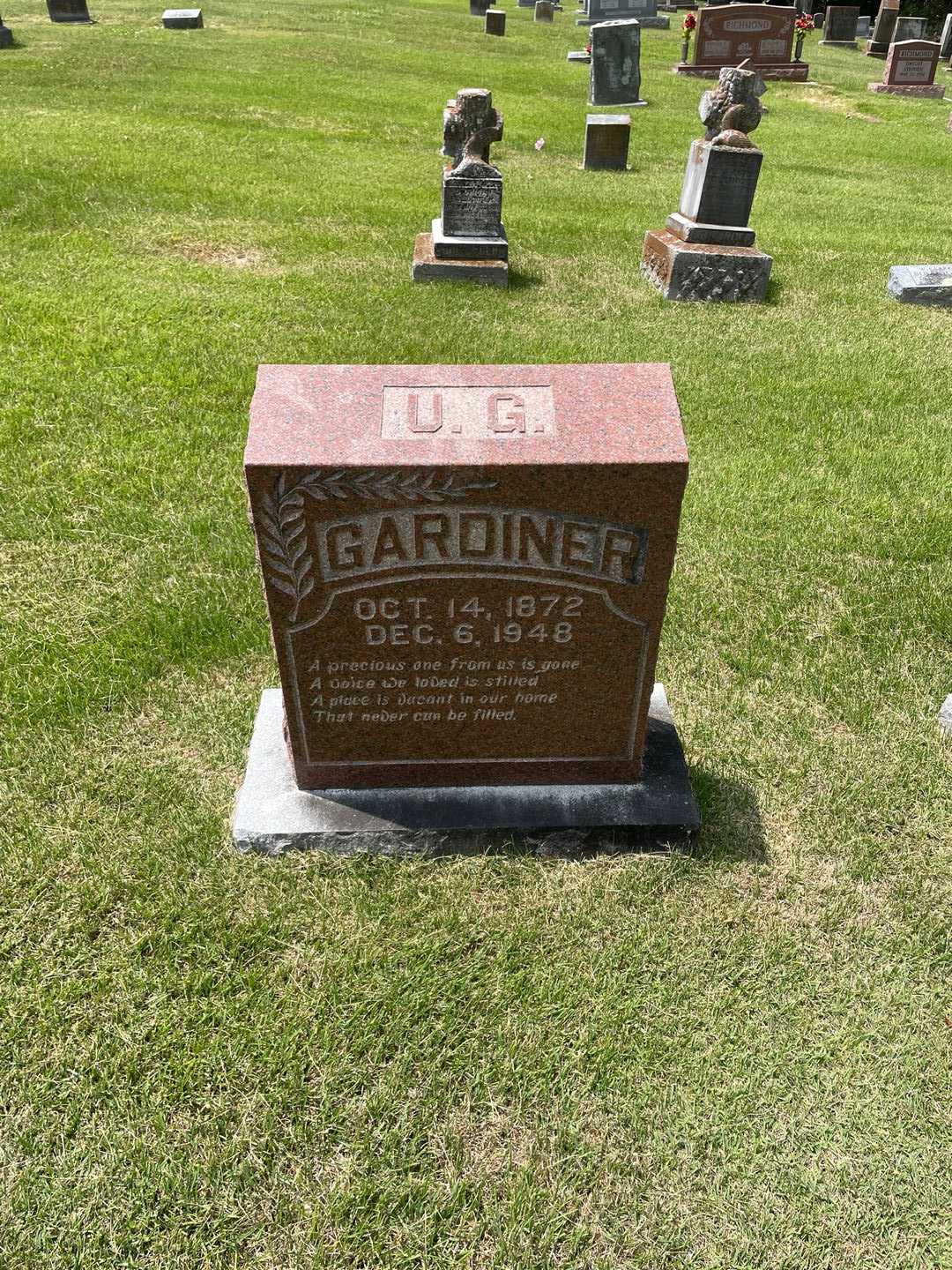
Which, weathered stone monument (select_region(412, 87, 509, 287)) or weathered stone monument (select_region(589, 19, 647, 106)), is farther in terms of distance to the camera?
weathered stone monument (select_region(589, 19, 647, 106))

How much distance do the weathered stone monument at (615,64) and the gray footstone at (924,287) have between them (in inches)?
484

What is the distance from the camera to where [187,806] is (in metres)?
3.79

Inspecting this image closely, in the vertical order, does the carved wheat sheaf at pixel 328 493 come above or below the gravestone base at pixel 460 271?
above

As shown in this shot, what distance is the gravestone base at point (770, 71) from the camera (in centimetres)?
2336


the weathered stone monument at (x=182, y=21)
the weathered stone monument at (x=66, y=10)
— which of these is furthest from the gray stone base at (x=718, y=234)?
the weathered stone monument at (x=66, y=10)

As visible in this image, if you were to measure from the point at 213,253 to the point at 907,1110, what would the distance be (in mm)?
10160

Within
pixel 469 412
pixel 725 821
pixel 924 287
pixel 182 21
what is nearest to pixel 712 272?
pixel 924 287

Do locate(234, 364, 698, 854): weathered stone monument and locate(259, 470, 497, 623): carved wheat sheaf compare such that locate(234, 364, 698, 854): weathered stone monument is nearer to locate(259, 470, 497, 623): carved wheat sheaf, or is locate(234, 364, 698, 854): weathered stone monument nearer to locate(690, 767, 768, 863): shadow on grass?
locate(259, 470, 497, 623): carved wheat sheaf

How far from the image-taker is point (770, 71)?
2344 cm

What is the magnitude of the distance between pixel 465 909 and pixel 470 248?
27.2 ft

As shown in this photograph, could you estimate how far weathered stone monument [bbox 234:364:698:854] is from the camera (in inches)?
116

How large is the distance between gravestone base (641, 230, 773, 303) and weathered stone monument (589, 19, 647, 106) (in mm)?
12265

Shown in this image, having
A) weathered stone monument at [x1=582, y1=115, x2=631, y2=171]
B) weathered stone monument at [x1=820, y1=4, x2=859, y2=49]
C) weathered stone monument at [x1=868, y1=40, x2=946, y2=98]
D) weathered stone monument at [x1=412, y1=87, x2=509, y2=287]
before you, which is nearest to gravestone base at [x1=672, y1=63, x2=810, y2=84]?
weathered stone monument at [x1=868, y1=40, x2=946, y2=98]

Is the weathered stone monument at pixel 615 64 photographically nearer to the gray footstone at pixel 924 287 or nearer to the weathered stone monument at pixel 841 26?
the gray footstone at pixel 924 287
